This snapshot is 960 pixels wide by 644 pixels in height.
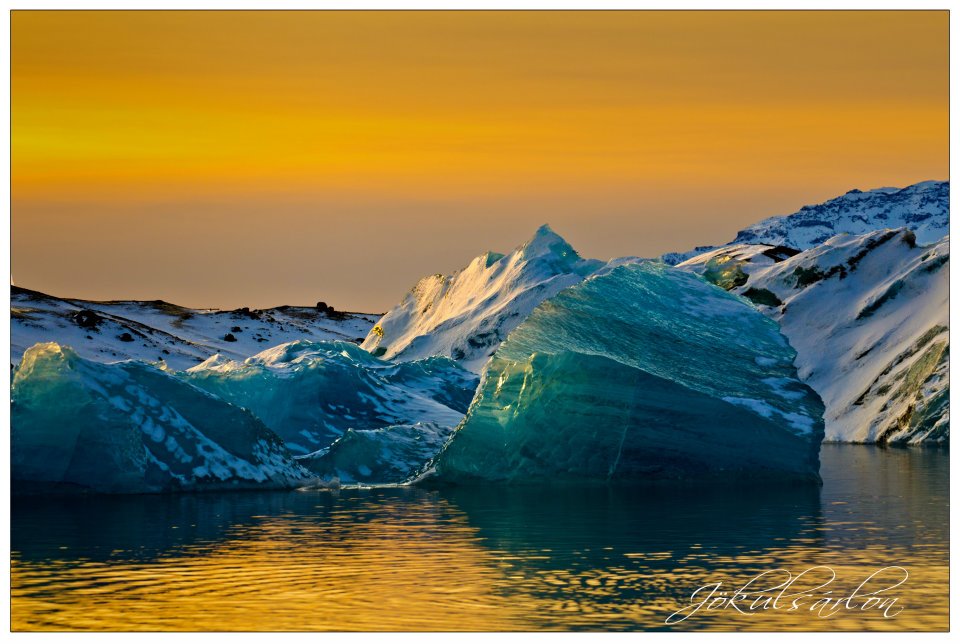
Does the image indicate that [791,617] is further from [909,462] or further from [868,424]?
[868,424]

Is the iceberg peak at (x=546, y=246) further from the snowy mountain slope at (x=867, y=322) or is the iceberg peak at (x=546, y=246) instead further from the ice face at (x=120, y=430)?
the ice face at (x=120, y=430)

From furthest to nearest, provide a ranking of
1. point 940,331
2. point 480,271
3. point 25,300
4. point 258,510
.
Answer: point 25,300
point 480,271
point 940,331
point 258,510

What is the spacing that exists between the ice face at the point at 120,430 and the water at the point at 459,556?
1.03 m

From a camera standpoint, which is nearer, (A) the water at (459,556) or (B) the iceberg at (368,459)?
(A) the water at (459,556)

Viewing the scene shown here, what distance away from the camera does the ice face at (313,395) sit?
152 feet

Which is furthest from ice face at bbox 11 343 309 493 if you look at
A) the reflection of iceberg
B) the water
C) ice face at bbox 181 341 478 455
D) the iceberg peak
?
the iceberg peak

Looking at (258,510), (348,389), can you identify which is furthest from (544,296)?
(258,510)

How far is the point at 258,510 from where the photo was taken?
31734 mm

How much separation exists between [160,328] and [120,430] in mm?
101319

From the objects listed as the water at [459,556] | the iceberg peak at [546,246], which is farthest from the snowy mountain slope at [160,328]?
the water at [459,556]

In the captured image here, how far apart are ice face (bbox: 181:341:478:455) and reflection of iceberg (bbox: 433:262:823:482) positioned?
9.79 meters

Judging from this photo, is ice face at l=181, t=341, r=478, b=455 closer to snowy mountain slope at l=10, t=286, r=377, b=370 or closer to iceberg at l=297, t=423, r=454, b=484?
iceberg at l=297, t=423, r=454, b=484

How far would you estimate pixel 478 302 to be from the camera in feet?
267

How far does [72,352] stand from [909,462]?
1090 inches
